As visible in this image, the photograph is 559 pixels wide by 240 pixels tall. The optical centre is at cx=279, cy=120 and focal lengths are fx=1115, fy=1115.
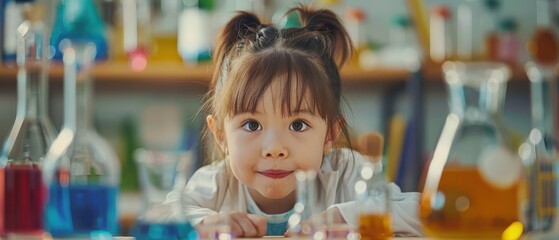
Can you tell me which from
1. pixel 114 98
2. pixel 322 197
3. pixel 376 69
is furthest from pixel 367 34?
pixel 322 197

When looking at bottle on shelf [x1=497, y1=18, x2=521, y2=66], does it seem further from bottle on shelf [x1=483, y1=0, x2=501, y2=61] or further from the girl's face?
the girl's face

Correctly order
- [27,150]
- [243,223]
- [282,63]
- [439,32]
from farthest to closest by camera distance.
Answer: [439,32] → [282,63] → [243,223] → [27,150]

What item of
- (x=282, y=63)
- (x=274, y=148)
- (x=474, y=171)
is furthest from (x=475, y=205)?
(x=282, y=63)

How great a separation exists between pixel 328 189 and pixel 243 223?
0.50ft

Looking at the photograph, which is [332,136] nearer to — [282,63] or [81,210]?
[282,63]

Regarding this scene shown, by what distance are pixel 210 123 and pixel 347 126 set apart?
8.7 inches

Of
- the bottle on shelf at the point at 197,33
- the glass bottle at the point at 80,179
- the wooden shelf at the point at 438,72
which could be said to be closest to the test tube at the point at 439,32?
the wooden shelf at the point at 438,72

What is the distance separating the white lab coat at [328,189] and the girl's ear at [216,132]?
0.12 ft

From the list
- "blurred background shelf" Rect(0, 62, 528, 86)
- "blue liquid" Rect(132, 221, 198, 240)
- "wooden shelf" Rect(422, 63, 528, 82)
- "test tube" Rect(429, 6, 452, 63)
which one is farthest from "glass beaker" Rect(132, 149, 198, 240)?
"test tube" Rect(429, 6, 452, 63)

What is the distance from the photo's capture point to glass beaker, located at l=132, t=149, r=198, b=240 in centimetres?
100

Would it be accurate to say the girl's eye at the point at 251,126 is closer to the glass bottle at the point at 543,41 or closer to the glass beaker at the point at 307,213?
the glass beaker at the point at 307,213

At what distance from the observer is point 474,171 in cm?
102

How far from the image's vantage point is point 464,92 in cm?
106

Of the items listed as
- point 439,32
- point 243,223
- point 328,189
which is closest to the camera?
point 243,223
